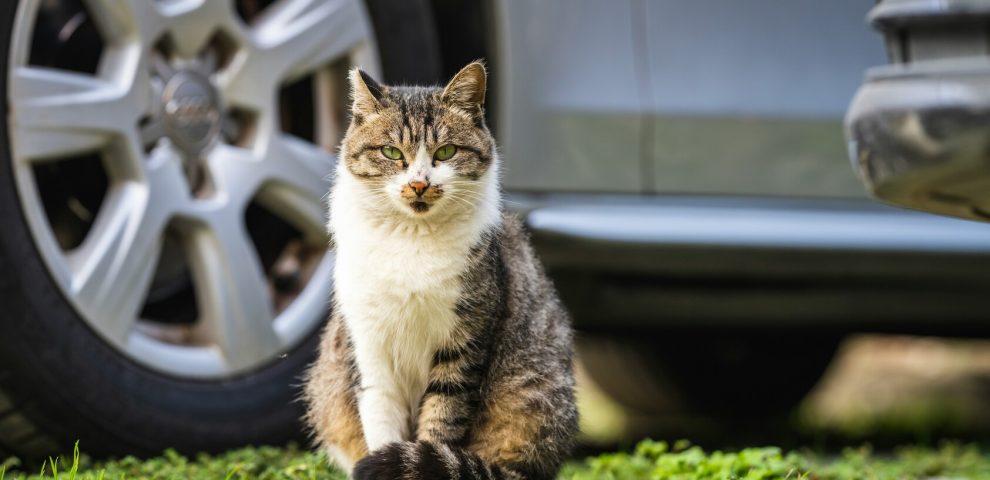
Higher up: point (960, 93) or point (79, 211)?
point (960, 93)

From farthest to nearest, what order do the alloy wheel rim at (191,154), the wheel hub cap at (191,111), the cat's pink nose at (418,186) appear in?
the wheel hub cap at (191,111) → the alloy wheel rim at (191,154) → the cat's pink nose at (418,186)

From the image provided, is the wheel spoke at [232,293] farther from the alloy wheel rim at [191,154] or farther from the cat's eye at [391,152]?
the cat's eye at [391,152]

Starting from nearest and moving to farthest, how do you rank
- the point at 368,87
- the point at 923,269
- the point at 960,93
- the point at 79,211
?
the point at 960,93, the point at 368,87, the point at 79,211, the point at 923,269

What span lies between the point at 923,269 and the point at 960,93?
2.01 m

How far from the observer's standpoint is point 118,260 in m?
3.49

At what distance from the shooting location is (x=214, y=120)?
3672 mm

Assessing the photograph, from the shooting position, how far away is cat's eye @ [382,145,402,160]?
295 cm

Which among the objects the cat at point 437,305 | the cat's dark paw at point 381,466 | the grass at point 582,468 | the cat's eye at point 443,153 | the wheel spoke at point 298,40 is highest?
the wheel spoke at point 298,40

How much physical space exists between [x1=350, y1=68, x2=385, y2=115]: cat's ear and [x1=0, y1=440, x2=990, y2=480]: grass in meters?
0.85

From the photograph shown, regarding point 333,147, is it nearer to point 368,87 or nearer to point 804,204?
point 368,87

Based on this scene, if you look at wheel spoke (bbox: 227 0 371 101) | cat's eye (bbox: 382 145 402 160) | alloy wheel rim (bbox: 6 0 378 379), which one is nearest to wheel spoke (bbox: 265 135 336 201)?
alloy wheel rim (bbox: 6 0 378 379)

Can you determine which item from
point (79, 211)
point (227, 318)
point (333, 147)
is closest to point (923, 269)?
point (333, 147)

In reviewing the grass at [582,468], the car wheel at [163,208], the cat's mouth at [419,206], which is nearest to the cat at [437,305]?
the cat's mouth at [419,206]

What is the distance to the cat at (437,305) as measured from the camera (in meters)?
2.88
